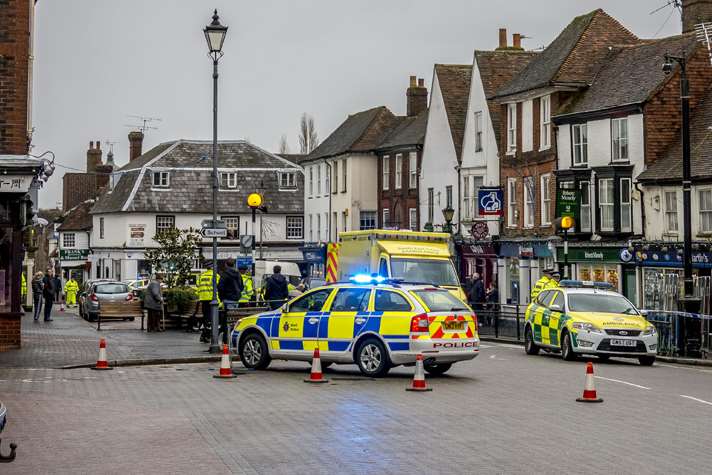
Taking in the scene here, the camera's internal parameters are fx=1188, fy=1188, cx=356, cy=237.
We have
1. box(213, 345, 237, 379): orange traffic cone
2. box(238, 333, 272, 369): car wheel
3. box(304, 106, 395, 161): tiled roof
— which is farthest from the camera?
box(304, 106, 395, 161): tiled roof

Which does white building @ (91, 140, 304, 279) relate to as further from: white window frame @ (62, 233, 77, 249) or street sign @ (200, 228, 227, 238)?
street sign @ (200, 228, 227, 238)

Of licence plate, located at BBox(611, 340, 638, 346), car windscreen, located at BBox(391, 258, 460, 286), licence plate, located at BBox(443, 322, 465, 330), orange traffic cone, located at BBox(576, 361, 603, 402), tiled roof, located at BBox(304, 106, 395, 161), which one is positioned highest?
tiled roof, located at BBox(304, 106, 395, 161)

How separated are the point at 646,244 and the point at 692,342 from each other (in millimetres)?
11615

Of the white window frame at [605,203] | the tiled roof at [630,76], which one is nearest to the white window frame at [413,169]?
the tiled roof at [630,76]

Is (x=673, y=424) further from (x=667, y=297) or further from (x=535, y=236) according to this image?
(x=535, y=236)

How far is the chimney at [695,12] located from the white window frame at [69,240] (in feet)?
192

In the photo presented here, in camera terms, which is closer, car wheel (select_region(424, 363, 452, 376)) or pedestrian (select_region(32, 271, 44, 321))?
car wheel (select_region(424, 363, 452, 376))

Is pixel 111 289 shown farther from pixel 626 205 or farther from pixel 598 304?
pixel 598 304

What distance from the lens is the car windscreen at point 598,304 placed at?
2531 cm

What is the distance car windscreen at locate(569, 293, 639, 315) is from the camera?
83.0 feet

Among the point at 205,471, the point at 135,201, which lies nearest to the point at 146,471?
the point at 205,471

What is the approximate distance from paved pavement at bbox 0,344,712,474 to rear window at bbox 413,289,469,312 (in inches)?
46.8

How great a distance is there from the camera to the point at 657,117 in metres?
39.6

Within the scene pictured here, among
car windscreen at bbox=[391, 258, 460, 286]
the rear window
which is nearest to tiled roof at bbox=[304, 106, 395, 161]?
car windscreen at bbox=[391, 258, 460, 286]
